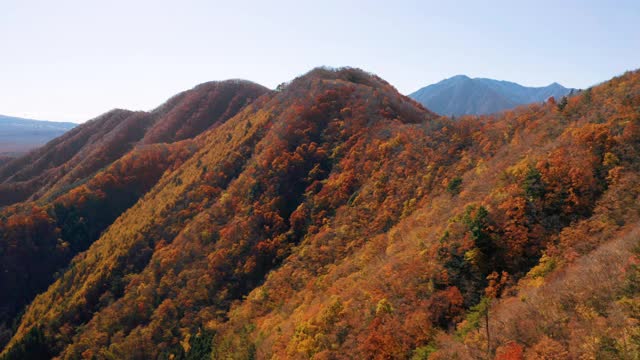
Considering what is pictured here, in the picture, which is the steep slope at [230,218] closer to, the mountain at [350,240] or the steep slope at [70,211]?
the mountain at [350,240]

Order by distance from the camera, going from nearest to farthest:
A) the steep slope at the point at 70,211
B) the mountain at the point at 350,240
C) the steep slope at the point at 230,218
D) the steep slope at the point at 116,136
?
the mountain at the point at 350,240 → the steep slope at the point at 230,218 → the steep slope at the point at 70,211 → the steep slope at the point at 116,136

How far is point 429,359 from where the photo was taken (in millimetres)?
23797

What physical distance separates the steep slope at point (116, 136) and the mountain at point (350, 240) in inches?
1624

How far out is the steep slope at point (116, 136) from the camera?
145 metres

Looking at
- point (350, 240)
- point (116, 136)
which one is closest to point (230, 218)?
point (350, 240)

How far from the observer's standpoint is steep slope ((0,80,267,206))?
145m

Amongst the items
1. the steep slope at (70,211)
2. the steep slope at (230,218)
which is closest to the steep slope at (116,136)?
the steep slope at (70,211)

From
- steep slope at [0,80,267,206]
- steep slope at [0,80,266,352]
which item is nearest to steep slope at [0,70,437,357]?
steep slope at [0,80,266,352]

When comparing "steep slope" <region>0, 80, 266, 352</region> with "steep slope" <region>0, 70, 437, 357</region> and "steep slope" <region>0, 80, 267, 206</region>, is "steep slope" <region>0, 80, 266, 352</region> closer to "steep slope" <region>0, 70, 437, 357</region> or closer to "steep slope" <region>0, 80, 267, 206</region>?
"steep slope" <region>0, 80, 267, 206</region>

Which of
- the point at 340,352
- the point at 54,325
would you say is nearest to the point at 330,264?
the point at 340,352

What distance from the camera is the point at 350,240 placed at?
52156mm

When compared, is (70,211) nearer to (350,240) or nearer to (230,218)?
(230,218)

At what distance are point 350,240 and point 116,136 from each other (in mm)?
147404

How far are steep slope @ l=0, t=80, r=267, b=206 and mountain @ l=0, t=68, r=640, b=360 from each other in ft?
135
